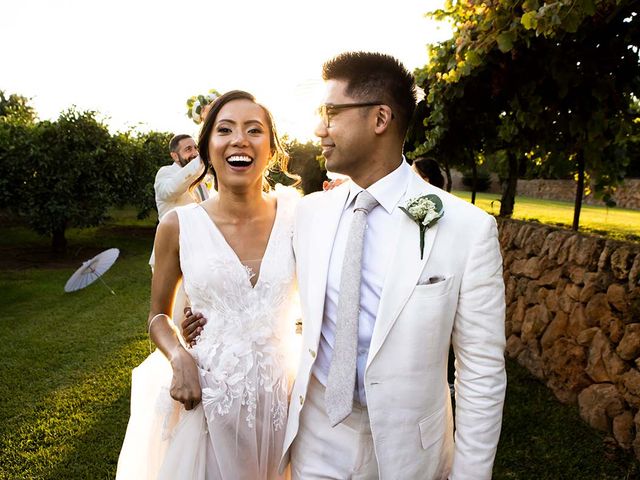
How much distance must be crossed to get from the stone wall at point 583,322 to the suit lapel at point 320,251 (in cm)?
338

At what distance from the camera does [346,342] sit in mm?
1950

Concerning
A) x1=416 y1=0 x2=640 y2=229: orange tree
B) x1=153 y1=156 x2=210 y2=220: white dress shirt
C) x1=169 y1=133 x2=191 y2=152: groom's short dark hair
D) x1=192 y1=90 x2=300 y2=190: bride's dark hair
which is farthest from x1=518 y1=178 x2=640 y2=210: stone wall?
x1=192 y1=90 x2=300 y2=190: bride's dark hair

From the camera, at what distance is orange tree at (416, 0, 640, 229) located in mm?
4395

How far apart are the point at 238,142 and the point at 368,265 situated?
967 mm

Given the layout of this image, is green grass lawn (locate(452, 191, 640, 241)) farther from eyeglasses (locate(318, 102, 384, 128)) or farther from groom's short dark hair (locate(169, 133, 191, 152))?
eyeglasses (locate(318, 102, 384, 128))

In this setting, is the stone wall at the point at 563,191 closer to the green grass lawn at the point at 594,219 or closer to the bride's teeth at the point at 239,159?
the green grass lawn at the point at 594,219

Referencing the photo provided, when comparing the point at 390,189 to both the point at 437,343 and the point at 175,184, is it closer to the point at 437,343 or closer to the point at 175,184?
the point at 437,343

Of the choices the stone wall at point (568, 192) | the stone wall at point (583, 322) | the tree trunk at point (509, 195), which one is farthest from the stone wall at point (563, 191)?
the stone wall at point (583, 322)

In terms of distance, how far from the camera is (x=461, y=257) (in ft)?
6.47

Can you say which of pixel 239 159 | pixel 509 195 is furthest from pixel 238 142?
pixel 509 195

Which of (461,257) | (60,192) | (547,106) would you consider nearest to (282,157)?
(461,257)

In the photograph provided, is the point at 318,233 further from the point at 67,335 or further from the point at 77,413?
the point at 67,335

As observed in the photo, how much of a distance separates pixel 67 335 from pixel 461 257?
7.22 m

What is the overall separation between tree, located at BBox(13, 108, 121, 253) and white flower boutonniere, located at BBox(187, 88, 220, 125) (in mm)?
10616
